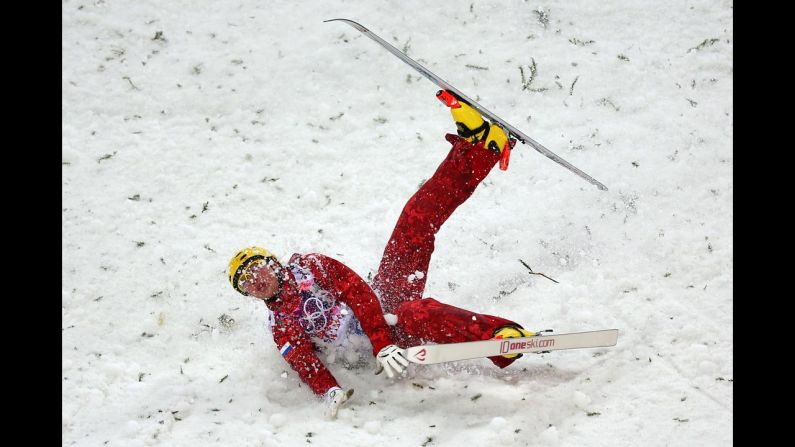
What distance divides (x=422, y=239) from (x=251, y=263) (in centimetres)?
88

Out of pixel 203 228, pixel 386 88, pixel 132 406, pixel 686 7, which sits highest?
pixel 686 7

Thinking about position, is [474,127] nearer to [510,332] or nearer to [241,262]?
[510,332]

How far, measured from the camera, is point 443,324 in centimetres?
357

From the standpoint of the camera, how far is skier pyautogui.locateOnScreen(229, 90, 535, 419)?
356 centimetres

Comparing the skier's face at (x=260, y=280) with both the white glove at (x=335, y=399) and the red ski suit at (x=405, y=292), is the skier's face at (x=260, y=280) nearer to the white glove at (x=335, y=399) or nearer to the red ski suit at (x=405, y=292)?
the red ski suit at (x=405, y=292)

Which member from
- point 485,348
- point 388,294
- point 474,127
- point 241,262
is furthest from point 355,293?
point 474,127

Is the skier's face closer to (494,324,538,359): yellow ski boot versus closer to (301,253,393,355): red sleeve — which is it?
(301,253,393,355): red sleeve

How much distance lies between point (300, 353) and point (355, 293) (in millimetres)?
386

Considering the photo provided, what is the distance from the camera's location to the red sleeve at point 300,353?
3.62m

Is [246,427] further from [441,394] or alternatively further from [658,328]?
[658,328]

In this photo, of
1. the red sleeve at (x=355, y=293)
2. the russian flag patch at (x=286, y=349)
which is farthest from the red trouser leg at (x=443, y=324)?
the russian flag patch at (x=286, y=349)

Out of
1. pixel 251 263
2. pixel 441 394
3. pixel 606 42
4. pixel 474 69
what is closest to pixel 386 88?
pixel 474 69

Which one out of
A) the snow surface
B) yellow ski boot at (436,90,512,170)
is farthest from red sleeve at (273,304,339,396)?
yellow ski boot at (436,90,512,170)

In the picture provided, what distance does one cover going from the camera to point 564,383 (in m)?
3.52
